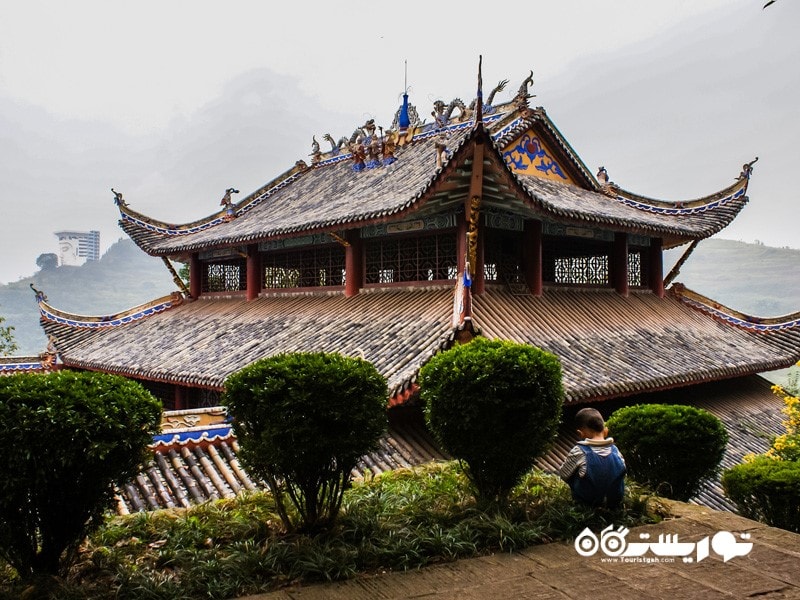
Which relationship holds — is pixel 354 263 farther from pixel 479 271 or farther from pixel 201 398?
pixel 201 398

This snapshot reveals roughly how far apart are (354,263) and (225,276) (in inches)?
268

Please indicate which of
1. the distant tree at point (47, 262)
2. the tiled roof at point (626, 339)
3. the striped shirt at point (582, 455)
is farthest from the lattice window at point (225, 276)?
the distant tree at point (47, 262)

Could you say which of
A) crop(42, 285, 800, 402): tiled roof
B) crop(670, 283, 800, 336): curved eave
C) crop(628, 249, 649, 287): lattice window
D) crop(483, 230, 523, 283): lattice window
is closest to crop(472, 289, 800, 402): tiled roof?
crop(42, 285, 800, 402): tiled roof

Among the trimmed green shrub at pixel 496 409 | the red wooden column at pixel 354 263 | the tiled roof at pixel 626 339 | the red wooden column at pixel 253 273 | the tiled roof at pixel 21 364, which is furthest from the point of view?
the tiled roof at pixel 21 364

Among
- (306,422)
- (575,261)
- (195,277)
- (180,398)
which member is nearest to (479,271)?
(575,261)

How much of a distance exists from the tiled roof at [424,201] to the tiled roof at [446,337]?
163 cm

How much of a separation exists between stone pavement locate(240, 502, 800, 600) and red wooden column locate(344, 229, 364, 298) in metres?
9.54

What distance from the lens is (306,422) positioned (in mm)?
4629

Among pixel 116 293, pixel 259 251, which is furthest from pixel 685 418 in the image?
pixel 116 293

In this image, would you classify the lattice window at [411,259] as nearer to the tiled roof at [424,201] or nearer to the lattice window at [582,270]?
the tiled roof at [424,201]

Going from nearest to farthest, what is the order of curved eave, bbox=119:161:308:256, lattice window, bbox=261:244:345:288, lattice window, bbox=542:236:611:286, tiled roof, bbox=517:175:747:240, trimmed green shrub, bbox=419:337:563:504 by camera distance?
trimmed green shrub, bbox=419:337:563:504 < tiled roof, bbox=517:175:747:240 < lattice window, bbox=542:236:611:286 < lattice window, bbox=261:244:345:288 < curved eave, bbox=119:161:308:256

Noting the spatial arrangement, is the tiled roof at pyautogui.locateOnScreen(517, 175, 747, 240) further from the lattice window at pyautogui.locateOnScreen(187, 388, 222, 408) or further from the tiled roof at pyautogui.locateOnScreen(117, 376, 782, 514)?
the lattice window at pyautogui.locateOnScreen(187, 388, 222, 408)

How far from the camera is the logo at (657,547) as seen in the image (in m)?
4.67

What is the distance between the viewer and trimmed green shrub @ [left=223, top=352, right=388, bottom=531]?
4.61m
